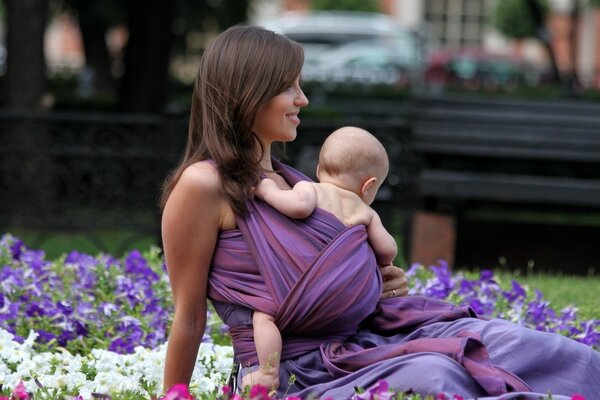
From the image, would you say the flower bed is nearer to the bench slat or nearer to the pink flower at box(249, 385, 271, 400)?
the pink flower at box(249, 385, 271, 400)

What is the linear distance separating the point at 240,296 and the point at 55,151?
611cm

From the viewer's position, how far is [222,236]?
345 centimetres

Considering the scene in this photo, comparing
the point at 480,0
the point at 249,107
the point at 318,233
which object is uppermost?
the point at 249,107

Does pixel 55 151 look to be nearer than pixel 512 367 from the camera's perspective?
No

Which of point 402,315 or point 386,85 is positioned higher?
point 402,315

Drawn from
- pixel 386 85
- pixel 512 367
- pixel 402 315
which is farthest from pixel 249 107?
pixel 386 85

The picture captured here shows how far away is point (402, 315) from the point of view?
11.6ft

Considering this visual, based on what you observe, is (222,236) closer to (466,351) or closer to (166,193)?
(166,193)

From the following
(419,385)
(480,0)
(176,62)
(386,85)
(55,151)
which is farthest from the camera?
(480,0)

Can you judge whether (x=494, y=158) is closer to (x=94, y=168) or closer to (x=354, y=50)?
(x=94, y=168)

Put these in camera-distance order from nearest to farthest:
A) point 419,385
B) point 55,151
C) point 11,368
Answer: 1. point 419,385
2. point 11,368
3. point 55,151

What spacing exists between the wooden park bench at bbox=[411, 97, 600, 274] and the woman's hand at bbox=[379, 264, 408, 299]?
16.9 ft

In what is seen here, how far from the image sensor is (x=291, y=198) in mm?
3373

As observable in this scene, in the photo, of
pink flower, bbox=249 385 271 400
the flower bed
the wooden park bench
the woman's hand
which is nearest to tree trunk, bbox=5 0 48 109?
the wooden park bench
